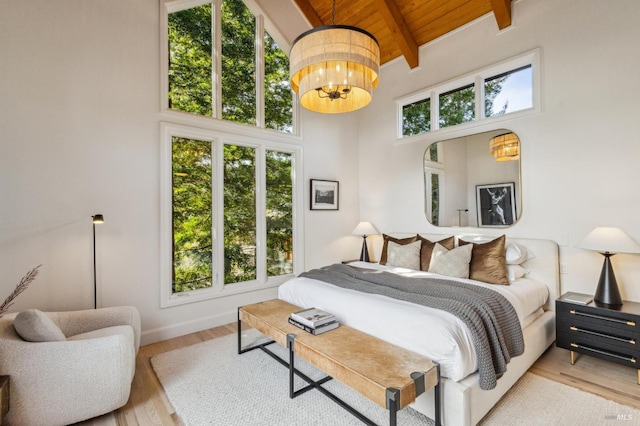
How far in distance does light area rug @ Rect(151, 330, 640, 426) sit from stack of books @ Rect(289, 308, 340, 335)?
51 centimetres

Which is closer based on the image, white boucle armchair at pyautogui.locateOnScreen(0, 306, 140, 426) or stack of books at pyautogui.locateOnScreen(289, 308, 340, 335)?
white boucle armchair at pyautogui.locateOnScreen(0, 306, 140, 426)

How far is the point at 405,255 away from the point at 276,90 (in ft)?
10.0

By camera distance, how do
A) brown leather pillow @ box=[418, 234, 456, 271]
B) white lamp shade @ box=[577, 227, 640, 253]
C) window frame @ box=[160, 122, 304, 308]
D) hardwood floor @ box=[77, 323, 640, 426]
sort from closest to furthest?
hardwood floor @ box=[77, 323, 640, 426] → white lamp shade @ box=[577, 227, 640, 253] → window frame @ box=[160, 122, 304, 308] → brown leather pillow @ box=[418, 234, 456, 271]

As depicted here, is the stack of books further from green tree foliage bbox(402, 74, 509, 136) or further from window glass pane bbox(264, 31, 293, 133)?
green tree foliage bbox(402, 74, 509, 136)

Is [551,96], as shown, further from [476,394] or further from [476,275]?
[476,394]

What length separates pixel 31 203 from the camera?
268 centimetres

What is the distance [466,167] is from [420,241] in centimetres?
117

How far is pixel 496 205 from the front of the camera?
3674 mm

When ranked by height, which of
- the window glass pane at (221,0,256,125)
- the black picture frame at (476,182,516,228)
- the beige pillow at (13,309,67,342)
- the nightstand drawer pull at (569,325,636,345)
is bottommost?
the nightstand drawer pull at (569,325,636,345)

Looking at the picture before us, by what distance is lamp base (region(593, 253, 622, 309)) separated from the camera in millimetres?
2590

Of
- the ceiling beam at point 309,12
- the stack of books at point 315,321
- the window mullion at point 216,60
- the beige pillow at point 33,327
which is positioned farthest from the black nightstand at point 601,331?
the ceiling beam at point 309,12

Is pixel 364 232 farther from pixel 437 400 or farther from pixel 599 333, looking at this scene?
pixel 437 400

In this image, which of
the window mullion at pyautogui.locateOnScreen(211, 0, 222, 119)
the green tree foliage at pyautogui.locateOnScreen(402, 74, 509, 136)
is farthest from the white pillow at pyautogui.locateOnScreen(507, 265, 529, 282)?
the window mullion at pyautogui.locateOnScreen(211, 0, 222, 119)

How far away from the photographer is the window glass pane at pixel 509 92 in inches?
137
